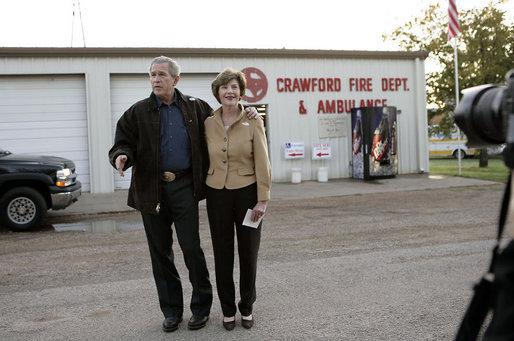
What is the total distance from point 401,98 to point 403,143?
5.02 feet

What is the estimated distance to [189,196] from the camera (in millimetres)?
4055

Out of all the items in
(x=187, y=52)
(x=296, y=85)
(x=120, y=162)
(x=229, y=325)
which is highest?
(x=187, y=52)

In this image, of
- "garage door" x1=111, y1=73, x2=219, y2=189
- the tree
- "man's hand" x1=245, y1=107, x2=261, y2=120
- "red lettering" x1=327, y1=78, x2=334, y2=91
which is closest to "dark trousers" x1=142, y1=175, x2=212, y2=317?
"man's hand" x1=245, y1=107, x2=261, y2=120

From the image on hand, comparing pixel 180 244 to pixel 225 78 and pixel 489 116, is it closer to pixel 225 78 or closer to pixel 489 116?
pixel 225 78

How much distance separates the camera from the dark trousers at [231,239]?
4023mm

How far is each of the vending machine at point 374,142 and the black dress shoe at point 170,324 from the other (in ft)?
42.4

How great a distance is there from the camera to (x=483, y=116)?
1697 millimetres

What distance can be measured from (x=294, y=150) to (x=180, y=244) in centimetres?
1279

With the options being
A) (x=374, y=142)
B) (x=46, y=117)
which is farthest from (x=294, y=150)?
(x=46, y=117)

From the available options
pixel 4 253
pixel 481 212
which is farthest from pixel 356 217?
pixel 4 253

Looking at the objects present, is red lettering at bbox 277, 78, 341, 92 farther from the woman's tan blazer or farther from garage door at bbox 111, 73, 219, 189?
the woman's tan blazer

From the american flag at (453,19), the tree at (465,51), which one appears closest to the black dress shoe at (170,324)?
the american flag at (453,19)

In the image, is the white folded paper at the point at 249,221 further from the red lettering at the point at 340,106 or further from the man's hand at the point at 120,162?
the red lettering at the point at 340,106

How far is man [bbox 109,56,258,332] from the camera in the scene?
3.99 metres
